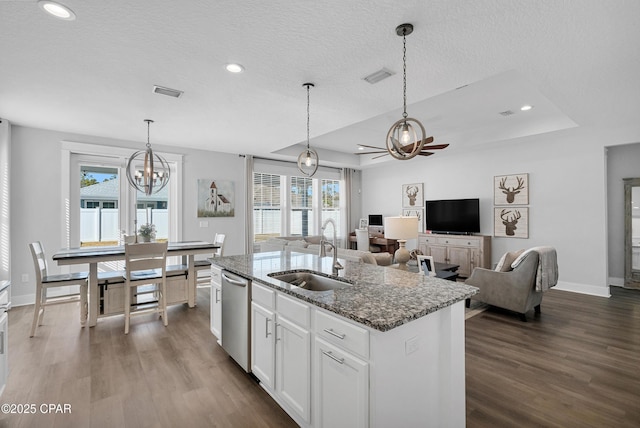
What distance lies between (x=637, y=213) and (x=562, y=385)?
4.54 meters

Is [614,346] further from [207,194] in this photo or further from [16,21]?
[207,194]

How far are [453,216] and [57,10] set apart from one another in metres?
6.64

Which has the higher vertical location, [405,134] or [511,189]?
[405,134]

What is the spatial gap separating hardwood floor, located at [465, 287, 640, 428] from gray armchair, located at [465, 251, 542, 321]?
0.64 feet

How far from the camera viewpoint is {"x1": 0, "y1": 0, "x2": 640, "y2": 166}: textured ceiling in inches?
76.8

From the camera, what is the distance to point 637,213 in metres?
5.02

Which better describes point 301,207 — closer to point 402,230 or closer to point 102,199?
point 102,199

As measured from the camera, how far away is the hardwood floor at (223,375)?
2.02 metres

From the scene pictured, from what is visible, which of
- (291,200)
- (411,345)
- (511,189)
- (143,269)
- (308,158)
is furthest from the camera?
(291,200)

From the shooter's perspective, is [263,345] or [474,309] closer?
[263,345]

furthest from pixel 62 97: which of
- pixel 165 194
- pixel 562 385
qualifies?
pixel 562 385

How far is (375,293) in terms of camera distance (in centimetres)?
180

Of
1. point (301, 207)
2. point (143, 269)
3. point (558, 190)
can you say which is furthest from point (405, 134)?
point (301, 207)

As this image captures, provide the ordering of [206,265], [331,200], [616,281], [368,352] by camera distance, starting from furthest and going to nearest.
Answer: [331,200] < [616,281] < [206,265] < [368,352]
